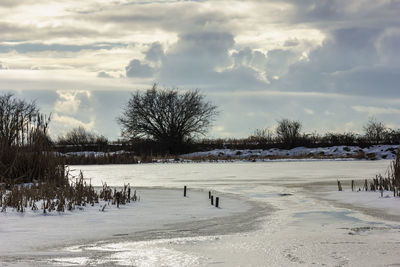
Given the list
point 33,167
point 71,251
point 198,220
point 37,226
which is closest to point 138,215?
point 198,220

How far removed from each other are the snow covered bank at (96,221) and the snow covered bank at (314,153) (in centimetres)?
2360

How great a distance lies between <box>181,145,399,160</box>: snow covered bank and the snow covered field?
22654 mm

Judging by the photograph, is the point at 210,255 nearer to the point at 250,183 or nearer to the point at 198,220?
the point at 198,220

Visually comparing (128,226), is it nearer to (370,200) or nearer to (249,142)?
(370,200)

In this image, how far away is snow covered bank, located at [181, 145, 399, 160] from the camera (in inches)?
1344

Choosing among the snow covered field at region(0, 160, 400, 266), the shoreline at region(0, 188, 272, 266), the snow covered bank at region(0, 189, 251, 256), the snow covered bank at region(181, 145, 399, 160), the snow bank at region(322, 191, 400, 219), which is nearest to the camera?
the snow covered field at region(0, 160, 400, 266)

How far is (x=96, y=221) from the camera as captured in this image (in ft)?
27.8

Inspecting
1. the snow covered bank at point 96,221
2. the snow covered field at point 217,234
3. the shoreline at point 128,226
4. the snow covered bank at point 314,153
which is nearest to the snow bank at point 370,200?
the snow covered field at point 217,234

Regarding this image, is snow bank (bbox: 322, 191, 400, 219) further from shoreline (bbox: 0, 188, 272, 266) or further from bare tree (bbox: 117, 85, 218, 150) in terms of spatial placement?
bare tree (bbox: 117, 85, 218, 150)

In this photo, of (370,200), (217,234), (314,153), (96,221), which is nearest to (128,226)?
(96,221)

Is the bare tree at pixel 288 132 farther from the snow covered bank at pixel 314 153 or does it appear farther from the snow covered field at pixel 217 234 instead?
the snow covered field at pixel 217 234

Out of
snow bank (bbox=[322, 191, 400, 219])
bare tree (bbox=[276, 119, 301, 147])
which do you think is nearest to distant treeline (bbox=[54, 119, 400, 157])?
bare tree (bbox=[276, 119, 301, 147])

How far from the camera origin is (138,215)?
929cm

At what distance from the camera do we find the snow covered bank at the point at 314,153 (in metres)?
34.1
